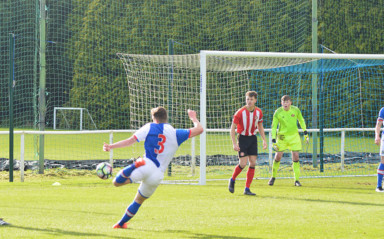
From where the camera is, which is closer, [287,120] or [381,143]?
[381,143]

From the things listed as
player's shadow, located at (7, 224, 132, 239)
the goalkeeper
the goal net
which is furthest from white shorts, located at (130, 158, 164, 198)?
the goalkeeper

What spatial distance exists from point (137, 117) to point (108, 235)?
7.32 metres

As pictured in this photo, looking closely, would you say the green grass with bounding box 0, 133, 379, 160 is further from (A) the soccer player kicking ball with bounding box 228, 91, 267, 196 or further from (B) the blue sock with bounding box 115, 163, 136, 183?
(B) the blue sock with bounding box 115, 163, 136, 183

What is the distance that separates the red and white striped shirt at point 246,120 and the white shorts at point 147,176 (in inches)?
155

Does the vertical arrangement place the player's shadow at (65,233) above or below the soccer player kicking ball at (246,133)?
below

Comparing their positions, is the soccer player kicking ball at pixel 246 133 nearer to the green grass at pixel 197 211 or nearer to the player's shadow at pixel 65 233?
the green grass at pixel 197 211

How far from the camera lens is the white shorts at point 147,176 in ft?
20.6

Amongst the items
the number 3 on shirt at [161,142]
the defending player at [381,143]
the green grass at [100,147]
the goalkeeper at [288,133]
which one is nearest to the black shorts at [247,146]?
the goalkeeper at [288,133]

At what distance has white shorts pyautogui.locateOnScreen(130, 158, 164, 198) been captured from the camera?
6293 mm

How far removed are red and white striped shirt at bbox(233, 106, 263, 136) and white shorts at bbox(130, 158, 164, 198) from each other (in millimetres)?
3944

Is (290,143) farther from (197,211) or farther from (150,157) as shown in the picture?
(150,157)

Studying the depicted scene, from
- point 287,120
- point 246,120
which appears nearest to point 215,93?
point 287,120

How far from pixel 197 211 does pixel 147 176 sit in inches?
71.1

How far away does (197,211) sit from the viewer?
7906 millimetres
